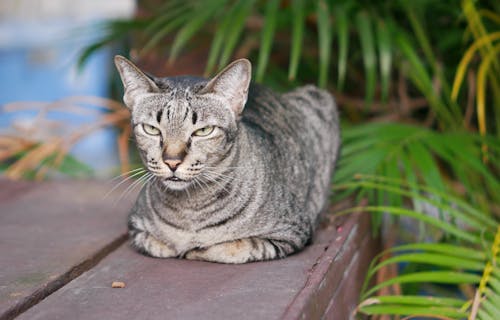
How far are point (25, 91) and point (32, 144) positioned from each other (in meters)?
2.96

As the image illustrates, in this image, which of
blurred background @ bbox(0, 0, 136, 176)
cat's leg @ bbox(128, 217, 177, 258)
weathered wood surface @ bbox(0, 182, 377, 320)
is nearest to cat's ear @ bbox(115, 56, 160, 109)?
cat's leg @ bbox(128, 217, 177, 258)

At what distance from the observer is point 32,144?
162 inches

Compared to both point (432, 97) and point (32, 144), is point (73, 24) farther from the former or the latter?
point (432, 97)

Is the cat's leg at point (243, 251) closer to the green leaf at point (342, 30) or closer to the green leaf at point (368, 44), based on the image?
the green leaf at point (342, 30)

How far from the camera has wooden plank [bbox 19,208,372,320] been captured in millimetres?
1938

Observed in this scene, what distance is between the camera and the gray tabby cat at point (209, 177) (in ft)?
7.61

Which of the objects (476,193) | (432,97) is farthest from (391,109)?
(476,193)

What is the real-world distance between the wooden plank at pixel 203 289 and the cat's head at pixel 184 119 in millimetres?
309

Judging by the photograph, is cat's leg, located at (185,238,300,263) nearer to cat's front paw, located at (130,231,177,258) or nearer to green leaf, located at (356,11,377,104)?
cat's front paw, located at (130,231,177,258)

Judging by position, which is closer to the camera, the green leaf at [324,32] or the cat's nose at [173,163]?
the cat's nose at [173,163]

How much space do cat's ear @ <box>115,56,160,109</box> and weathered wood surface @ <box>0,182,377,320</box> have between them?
21.9 inches

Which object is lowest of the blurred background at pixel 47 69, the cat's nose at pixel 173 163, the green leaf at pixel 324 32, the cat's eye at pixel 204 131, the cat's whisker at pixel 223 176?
the blurred background at pixel 47 69

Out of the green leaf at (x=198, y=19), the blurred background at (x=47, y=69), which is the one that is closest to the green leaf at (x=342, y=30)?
the green leaf at (x=198, y=19)

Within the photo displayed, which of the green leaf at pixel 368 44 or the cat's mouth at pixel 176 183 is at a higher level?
the green leaf at pixel 368 44
